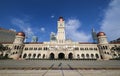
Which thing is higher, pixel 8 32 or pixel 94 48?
pixel 8 32

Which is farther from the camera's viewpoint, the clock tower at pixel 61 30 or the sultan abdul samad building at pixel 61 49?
the clock tower at pixel 61 30

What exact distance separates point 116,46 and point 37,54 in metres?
47.7

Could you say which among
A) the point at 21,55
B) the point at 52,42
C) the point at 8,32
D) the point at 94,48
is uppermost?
the point at 8,32

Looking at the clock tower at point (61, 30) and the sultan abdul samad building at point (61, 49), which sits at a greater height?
the clock tower at point (61, 30)

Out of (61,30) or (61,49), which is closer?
(61,49)

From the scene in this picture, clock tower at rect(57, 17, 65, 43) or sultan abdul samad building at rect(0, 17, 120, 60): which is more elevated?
clock tower at rect(57, 17, 65, 43)

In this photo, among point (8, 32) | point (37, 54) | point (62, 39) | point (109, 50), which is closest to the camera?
point (109, 50)

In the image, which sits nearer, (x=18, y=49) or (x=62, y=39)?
(x=18, y=49)

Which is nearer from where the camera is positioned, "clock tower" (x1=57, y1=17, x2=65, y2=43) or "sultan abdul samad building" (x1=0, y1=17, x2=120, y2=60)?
"sultan abdul samad building" (x1=0, y1=17, x2=120, y2=60)

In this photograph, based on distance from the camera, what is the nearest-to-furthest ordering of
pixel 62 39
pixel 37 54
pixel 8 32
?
pixel 37 54, pixel 62 39, pixel 8 32

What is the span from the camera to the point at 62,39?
63.0 m

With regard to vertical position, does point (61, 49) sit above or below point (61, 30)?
below

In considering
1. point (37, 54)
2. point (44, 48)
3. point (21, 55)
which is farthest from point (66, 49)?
point (21, 55)

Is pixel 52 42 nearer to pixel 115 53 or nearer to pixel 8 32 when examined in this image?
pixel 115 53
